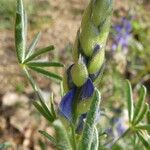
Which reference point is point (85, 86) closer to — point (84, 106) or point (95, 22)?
point (84, 106)

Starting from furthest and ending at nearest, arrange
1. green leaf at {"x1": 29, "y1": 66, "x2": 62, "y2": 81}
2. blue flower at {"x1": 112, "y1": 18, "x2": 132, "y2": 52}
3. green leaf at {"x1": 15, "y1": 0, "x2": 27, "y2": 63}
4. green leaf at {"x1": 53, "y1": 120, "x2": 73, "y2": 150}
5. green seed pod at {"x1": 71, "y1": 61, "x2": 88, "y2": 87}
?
blue flower at {"x1": 112, "y1": 18, "x2": 132, "y2": 52} → green leaf at {"x1": 29, "y1": 66, "x2": 62, "y2": 81} → green leaf at {"x1": 15, "y1": 0, "x2": 27, "y2": 63} → green seed pod at {"x1": 71, "y1": 61, "x2": 88, "y2": 87} → green leaf at {"x1": 53, "y1": 120, "x2": 73, "y2": 150}

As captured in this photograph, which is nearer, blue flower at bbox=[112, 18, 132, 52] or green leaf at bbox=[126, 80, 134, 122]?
green leaf at bbox=[126, 80, 134, 122]

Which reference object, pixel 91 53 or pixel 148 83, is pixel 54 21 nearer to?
pixel 148 83

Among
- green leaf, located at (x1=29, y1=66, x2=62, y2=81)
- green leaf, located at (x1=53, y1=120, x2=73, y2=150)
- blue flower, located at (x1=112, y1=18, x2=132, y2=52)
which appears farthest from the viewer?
blue flower, located at (x1=112, y1=18, x2=132, y2=52)

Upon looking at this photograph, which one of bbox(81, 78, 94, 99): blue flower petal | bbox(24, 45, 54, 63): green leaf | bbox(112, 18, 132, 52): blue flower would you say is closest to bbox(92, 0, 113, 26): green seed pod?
bbox(81, 78, 94, 99): blue flower petal

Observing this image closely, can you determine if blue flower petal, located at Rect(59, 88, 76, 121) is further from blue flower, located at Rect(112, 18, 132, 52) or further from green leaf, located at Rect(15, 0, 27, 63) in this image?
blue flower, located at Rect(112, 18, 132, 52)
